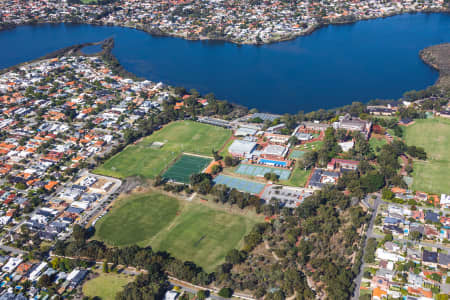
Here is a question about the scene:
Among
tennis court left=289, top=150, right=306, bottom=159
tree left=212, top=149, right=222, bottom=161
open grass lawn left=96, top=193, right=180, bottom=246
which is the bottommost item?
open grass lawn left=96, top=193, right=180, bottom=246

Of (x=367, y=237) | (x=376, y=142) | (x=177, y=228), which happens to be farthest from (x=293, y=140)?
(x=177, y=228)

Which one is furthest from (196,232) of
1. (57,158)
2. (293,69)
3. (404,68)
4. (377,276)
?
(404,68)

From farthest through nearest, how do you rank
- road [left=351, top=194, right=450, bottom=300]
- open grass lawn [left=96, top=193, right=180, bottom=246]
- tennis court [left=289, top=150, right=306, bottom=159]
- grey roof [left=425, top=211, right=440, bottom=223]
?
tennis court [left=289, top=150, right=306, bottom=159] → open grass lawn [left=96, top=193, right=180, bottom=246] → grey roof [left=425, top=211, right=440, bottom=223] → road [left=351, top=194, right=450, bottom=300]

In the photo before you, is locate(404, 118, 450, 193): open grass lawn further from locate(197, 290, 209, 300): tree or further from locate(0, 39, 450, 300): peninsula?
locate(197, 290, 209, 300): tree

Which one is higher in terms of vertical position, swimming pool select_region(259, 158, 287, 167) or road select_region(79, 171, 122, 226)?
swimming pool select_region(259, 158, 287, 167)

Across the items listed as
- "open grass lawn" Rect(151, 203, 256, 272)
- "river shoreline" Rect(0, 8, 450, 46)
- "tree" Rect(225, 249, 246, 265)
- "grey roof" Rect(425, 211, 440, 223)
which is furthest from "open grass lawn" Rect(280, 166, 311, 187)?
"river shoreline" Rect(0, 8, 450, 46)

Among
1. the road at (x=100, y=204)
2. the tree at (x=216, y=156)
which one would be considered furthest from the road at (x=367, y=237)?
the road at (x=100, y=204)

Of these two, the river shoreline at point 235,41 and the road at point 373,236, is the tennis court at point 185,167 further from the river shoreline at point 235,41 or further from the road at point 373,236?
the river shoreline at point 235,41
